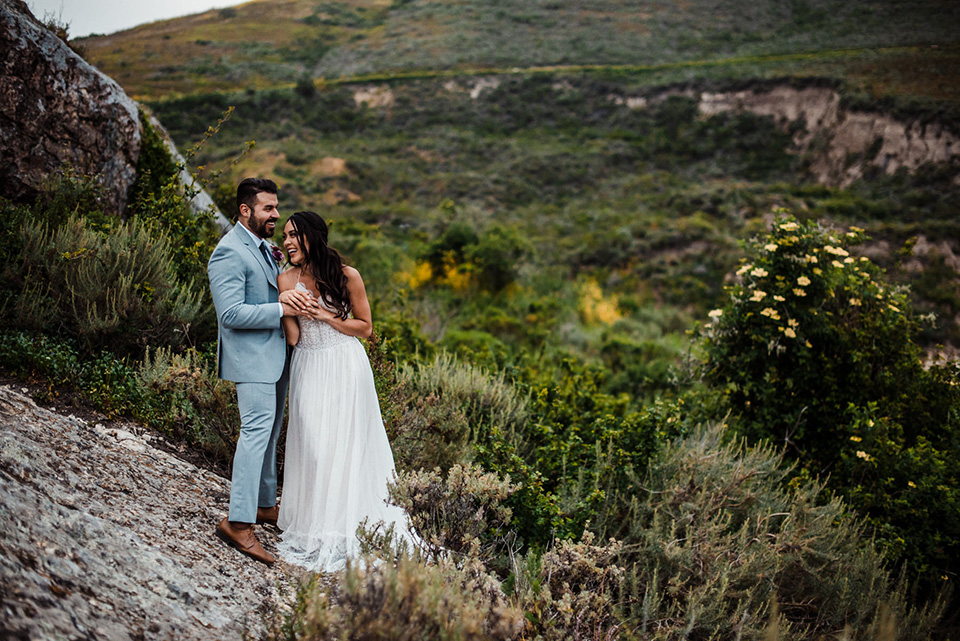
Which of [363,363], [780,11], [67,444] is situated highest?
[780,11]

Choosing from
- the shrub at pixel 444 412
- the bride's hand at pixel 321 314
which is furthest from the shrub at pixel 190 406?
the bride's hand at pixel 321 314

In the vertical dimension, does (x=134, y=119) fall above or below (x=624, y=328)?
above

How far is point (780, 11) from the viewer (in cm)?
5719

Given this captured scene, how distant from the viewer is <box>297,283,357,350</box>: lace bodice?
3267mm

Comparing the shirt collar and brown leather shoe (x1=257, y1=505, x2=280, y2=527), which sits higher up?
the shirt collar

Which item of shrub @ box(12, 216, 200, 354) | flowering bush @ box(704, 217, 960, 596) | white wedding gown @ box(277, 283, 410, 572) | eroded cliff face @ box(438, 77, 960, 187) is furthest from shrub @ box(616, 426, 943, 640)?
eroded cliff face @ box(438, 77, 960, 187)

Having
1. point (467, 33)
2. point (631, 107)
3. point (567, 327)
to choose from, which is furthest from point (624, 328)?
point (467, 33)

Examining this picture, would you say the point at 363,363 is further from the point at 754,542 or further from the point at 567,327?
the point at 567,327

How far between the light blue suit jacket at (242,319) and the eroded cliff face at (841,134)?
122 ft

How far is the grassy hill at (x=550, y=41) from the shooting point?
4022cm

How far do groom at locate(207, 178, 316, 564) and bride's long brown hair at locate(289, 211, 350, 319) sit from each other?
0.55ft

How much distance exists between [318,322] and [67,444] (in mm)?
1384

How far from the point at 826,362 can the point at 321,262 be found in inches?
216
